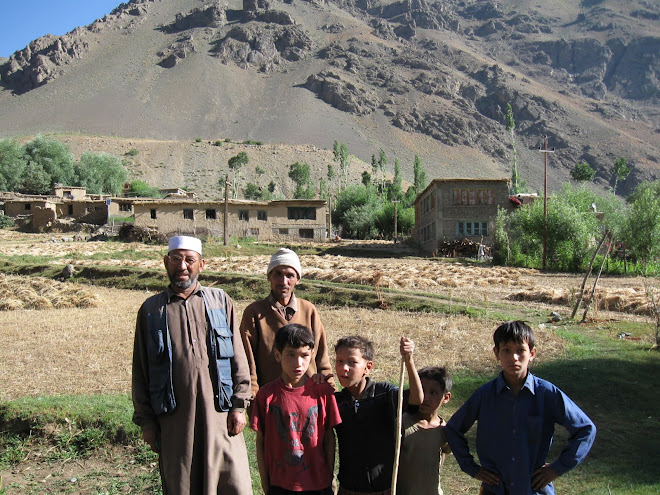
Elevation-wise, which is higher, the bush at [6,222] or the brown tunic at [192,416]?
the bush at [6,222]

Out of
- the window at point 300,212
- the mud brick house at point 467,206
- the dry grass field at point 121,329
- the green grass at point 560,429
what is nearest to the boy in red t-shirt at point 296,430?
the green grass at point 560,429

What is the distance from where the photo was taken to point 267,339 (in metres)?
3.96

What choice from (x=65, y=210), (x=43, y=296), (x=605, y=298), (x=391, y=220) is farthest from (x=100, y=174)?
(x=605, y=298)

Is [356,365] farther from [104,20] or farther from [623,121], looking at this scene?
[104,20]

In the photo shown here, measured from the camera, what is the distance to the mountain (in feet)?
Result: 436

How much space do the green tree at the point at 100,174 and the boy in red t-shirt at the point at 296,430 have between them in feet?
246

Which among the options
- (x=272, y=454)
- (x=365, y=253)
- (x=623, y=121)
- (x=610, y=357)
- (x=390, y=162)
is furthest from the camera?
(x=623, y=121)

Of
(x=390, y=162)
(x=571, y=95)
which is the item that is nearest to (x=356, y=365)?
(x=390, y=162)

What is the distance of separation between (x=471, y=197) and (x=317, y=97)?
12332cm

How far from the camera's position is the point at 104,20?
632 feet

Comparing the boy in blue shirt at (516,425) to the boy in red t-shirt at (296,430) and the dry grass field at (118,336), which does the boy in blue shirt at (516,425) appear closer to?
the boy in red t-shirt at (296,430)

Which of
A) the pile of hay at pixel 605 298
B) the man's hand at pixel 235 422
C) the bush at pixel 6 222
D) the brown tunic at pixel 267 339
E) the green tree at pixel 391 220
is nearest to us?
the man's hand at pixel 235 422

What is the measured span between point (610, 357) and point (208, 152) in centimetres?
10135

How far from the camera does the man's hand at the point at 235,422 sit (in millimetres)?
3623
